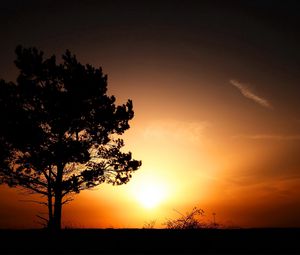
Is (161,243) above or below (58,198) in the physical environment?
below

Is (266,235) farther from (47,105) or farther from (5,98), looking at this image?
(5,98)

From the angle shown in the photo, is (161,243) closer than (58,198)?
Yes

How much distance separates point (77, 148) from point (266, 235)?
12806mm

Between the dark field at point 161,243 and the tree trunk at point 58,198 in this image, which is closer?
the dark field at point 161,243

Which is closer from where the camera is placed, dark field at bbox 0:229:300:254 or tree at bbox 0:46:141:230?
dark field at bbox 0:229:300:254

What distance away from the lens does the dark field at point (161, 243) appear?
27.8 feet

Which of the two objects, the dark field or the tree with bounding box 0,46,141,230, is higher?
the tree with bounding box 0,46,141,230

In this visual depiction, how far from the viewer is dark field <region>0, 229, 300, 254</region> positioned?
27.8 feet

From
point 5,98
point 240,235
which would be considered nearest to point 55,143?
point 5,98

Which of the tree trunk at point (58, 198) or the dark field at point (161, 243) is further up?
the tree trunk at point (58, 198)

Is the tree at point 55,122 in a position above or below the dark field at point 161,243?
above

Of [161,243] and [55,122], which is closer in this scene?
[161,243]

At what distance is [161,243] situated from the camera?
941 cm

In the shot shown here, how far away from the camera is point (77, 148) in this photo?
19906 millimetres
